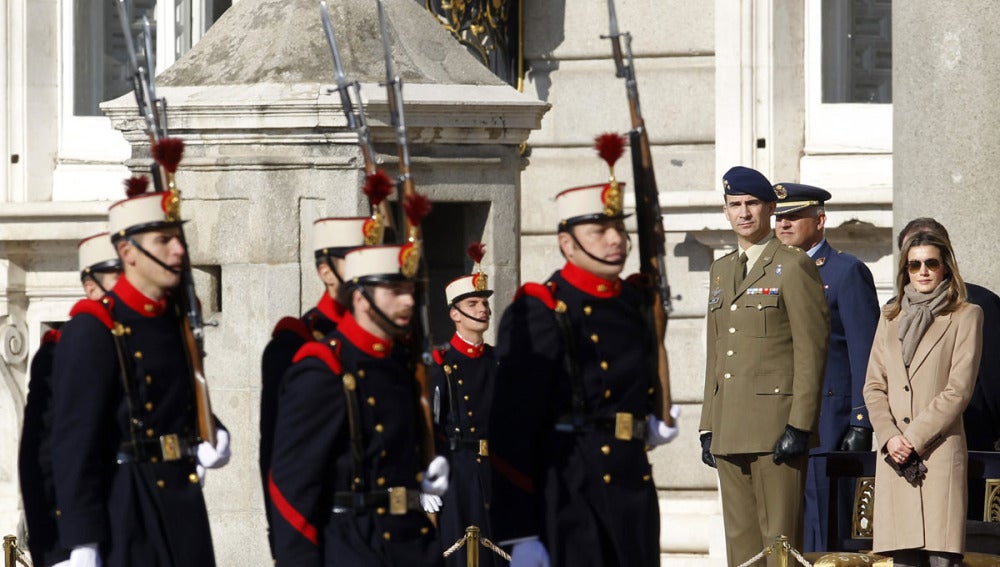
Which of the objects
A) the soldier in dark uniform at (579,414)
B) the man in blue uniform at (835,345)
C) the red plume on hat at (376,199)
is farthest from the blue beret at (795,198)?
the red plume on hat at (376,199)

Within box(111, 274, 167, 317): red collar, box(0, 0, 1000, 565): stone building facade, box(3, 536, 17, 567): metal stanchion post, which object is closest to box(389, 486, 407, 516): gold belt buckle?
box(111, 274, 167, 317): red collar

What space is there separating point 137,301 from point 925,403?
2.86m

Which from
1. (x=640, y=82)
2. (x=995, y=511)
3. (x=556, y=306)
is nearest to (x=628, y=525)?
(x=556, y=306)

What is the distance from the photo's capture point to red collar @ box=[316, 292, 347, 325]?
8.12m

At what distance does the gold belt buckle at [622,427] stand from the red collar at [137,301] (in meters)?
1.42

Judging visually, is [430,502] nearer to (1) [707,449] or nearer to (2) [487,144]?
(1) [707,449]

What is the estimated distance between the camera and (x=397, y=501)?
23.0 feet

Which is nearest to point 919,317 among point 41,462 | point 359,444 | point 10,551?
point 359,444

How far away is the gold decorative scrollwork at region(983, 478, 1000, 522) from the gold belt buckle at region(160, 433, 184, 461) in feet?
10.8

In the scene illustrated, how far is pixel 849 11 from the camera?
40.8 feet

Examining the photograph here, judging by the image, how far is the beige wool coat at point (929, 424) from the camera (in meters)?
8.64

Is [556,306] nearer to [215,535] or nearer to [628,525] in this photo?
[628,525]

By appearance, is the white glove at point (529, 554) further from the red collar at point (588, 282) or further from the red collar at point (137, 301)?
the red collar at point (137, 301)

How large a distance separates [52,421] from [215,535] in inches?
97.4
